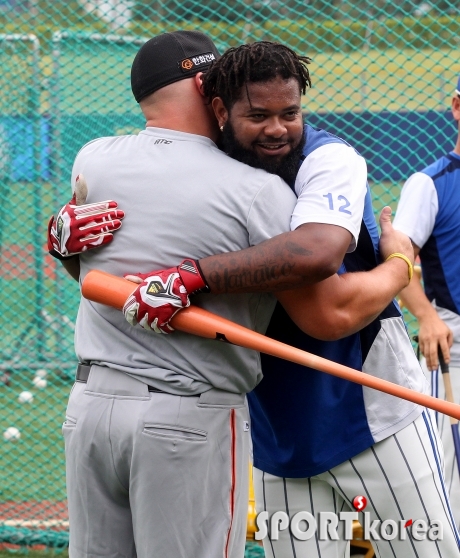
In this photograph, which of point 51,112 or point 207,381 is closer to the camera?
point 207,381

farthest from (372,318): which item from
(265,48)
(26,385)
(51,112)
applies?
(26,385)

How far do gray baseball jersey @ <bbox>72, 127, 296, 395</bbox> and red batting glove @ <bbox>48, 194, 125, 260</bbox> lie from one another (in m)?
0.03

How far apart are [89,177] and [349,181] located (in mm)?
725

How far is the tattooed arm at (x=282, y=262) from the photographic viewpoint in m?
2.09

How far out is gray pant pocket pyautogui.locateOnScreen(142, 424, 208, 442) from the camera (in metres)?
2.17

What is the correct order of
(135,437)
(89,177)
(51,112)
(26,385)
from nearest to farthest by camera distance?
(135,437) → (89,177) → (51,112) → (26,385)

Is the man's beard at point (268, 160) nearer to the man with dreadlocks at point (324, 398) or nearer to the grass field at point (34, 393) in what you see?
the man with dreadlocks at point (324, 398)

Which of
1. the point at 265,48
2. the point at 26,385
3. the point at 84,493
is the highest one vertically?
the point at 265,48

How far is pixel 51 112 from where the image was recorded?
6.34m

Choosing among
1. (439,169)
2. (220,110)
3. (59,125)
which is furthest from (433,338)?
(59,125)

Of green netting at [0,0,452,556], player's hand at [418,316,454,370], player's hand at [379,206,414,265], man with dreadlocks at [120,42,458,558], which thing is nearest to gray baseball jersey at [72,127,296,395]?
man with dreadlocks at [120,42,458,558]

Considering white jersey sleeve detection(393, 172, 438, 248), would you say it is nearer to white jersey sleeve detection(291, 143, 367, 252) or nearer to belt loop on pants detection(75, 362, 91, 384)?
white jersey sleeve detection(291, 143, 367, 252)

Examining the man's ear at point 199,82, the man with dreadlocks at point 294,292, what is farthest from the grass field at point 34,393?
the man's ear at point 199,82

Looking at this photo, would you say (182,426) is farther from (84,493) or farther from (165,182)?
(165,182)
